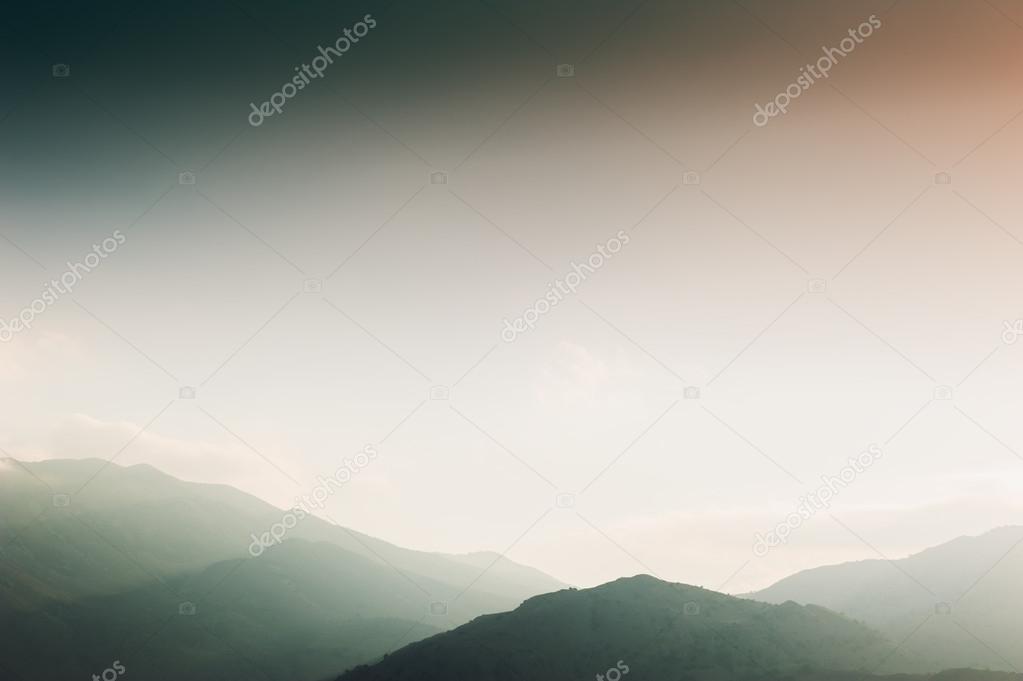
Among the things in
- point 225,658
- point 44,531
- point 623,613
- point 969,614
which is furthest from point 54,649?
point 969,614

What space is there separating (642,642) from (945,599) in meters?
82.5

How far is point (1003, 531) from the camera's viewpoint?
171500 millimetres

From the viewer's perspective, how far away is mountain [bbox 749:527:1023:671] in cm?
9606

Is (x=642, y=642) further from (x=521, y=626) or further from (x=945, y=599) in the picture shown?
(x=945, y=599)

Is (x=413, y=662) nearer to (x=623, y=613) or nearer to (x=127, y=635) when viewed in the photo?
(x=623, y=613)

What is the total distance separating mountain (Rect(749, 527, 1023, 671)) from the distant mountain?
10.1 metres

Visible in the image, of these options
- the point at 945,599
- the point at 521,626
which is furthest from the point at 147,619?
the point at 945,599

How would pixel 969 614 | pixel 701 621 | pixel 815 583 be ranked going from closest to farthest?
pixel 701 621 → pixel 969 614 → pixel 815 583

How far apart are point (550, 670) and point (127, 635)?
109325 millimetres

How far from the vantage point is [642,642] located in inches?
3329

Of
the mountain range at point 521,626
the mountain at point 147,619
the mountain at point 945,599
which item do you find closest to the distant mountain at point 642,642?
the mountain range at point 521,626

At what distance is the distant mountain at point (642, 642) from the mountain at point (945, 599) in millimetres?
10116
